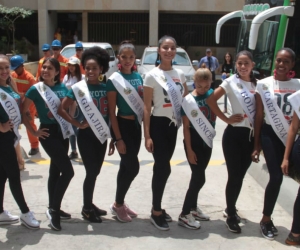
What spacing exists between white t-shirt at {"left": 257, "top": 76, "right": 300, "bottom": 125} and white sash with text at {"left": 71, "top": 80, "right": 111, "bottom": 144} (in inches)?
59.8

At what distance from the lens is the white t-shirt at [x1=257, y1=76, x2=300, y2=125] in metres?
4.01

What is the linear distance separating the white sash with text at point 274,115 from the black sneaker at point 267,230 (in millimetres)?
798

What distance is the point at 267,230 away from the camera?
4.14 metres

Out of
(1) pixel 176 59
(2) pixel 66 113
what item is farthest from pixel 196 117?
(1) pixel 176 59

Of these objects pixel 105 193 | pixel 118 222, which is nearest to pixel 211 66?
pixel 105 193

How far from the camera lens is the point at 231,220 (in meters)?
4.31

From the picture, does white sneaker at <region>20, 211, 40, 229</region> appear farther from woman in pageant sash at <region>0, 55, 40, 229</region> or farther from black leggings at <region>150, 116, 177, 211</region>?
black leggings at <region>150, 116, 177, 211</region>

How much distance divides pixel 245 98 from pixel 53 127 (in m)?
1.83

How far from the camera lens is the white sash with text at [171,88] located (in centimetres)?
415

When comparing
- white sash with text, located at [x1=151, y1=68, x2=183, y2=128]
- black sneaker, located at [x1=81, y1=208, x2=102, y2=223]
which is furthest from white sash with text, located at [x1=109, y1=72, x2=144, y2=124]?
black sneaker, located at [x1=81, y1=208, x2=102, y2=223]

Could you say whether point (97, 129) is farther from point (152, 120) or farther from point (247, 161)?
point (247, 161)

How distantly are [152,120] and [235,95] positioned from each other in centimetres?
81

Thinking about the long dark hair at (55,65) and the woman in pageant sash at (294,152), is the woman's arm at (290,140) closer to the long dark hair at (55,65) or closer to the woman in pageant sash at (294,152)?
the woman in pageant sash at (294,152)

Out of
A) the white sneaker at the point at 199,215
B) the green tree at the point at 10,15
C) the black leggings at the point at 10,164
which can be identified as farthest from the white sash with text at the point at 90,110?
the green tree at the point at 10,15
